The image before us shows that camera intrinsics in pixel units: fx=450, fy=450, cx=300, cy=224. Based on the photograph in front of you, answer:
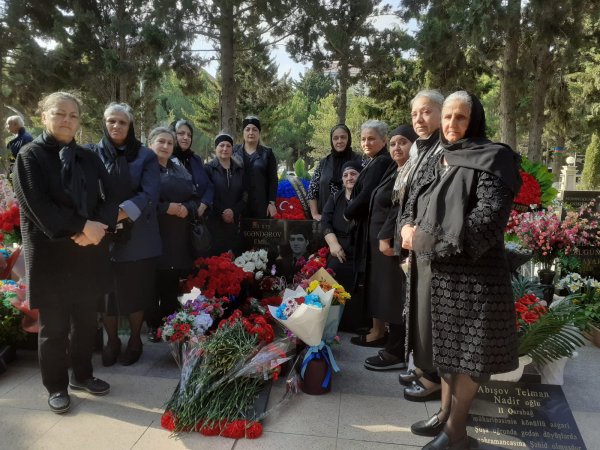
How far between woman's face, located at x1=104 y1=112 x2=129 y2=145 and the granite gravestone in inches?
113

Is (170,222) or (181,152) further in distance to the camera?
(181,152)

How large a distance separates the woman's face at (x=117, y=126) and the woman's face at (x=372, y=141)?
1.78 metres

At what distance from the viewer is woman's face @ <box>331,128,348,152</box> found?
4426 mm

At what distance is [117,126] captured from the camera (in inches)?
124

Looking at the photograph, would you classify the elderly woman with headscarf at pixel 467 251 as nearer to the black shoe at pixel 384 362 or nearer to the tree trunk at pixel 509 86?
the black shoe at pixel 384 362

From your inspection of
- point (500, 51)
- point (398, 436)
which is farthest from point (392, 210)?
point (500, 51)

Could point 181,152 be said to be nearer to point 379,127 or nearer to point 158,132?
point 158,132

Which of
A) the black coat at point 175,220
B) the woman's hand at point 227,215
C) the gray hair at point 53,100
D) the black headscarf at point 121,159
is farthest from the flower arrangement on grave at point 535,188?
the gray hair at point 53,100

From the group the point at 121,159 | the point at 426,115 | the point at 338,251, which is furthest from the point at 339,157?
the point at 121,159

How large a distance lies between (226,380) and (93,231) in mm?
1180

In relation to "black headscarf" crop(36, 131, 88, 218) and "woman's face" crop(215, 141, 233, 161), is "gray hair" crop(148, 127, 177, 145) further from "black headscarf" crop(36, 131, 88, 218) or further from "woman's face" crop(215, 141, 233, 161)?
"black headscarf" crop(36, 131, 88, 218)

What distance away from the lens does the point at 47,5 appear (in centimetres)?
1208

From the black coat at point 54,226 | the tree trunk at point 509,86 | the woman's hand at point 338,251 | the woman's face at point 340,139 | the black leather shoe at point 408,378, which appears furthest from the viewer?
the tree trunk at point 509,86

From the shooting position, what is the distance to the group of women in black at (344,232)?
2035mm
